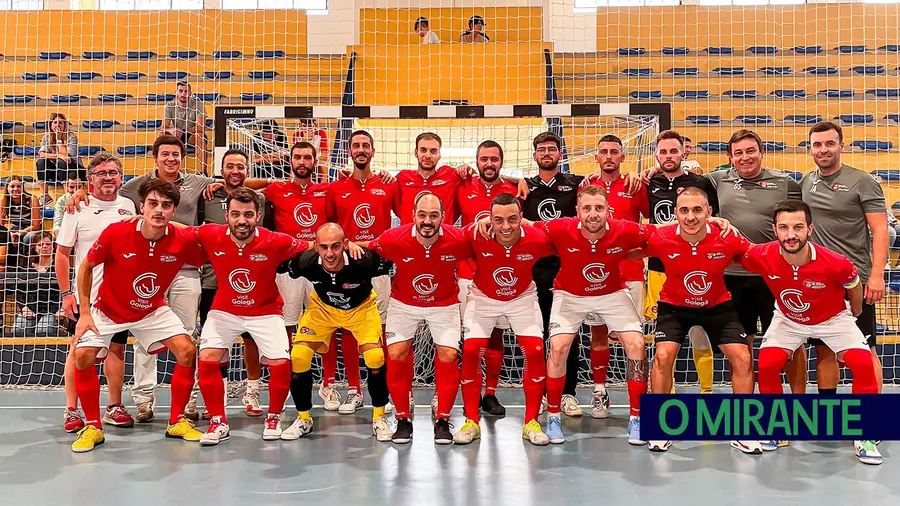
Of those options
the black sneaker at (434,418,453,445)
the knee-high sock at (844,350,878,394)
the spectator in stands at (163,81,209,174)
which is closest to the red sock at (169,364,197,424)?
the black sneaker at (434,418,453,445)

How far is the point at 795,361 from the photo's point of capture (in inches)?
178

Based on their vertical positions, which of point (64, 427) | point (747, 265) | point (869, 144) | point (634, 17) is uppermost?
point (634, 17)

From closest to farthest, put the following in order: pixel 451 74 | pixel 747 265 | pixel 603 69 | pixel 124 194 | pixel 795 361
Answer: pixel 747 265 < pixel 795 361 < pixel 124 194 < pixel 451 74 < pixel 603 69

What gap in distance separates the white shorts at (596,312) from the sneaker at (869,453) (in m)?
1.37

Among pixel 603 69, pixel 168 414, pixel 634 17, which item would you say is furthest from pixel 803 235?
pixel 634 17

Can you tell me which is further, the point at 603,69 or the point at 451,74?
the point at 603,69

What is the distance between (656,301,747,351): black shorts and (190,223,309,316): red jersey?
2.38 m

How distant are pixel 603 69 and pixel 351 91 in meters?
4.14

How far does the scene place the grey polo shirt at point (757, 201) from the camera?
461 cm

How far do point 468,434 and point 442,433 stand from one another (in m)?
0.16

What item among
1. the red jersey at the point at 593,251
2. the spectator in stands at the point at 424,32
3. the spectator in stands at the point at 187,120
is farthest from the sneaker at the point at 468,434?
the spectator in stands at the point at 424,32

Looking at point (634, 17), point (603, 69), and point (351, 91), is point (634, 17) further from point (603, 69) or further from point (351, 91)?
point (351, 91)

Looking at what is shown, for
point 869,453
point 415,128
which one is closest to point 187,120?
point 415,128

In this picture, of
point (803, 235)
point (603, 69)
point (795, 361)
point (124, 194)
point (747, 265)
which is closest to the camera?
point (803, 235)
